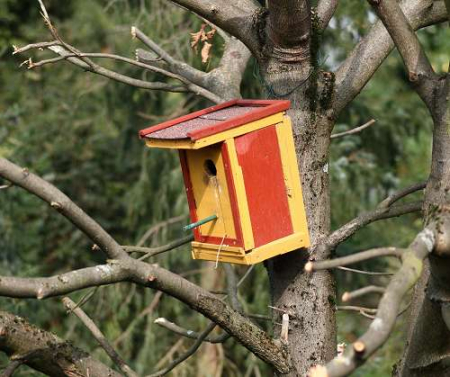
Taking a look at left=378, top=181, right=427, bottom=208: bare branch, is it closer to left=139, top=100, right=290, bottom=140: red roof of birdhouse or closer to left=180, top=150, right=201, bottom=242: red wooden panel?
left=139, top=100, right=290, bottom=140: red roof of birdhouse

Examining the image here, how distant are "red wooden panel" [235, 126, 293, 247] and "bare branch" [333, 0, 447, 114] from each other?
0.26 m

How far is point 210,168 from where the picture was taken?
2844 millimetres

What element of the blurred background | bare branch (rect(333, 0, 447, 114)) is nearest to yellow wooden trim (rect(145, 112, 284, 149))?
bare branch (rect(333, 0, 447, 114))

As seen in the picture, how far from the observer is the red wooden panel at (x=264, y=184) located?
2713 millimetres

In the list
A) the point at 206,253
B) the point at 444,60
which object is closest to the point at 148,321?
the point at 206,253

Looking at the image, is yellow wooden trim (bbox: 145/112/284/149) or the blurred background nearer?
yellow wooden trim (bbox: 145/112/284/149)

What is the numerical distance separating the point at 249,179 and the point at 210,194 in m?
0.18

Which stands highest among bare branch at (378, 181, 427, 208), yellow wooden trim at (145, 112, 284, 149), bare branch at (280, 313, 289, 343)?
yellow wooden trim at (145, 112, 284, 149)

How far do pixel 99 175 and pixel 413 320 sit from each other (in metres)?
6.32

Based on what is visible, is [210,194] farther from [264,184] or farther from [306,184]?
[306,184]

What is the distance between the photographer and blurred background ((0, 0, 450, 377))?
5.99 metres

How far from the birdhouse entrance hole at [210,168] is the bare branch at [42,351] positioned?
2.27 ft

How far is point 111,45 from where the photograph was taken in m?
9.14

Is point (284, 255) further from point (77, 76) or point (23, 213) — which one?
point (77, 76)
